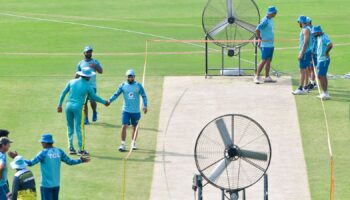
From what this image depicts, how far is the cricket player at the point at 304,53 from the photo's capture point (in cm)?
2894

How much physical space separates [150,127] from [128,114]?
180 cm

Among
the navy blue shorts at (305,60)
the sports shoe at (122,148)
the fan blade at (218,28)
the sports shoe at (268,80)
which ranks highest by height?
the fan blade at (218,28)

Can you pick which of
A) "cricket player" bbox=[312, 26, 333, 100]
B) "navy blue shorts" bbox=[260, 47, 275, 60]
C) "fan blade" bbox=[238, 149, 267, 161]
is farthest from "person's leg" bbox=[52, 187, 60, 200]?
"navy blue shorts" bbox=[260, 47, 275, 60]

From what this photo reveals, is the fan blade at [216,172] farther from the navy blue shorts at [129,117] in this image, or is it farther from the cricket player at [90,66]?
the cricket player at [90,66]

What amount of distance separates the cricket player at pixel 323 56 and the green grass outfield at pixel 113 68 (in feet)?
1.69

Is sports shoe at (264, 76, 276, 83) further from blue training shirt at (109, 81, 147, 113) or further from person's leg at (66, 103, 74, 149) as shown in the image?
person's leg at (66, 103, 74, 149)

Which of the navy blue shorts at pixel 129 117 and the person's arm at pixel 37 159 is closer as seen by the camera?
the person's arm at pixel 37 159

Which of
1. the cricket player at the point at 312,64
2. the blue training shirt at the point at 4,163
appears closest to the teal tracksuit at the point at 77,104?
the blue training shirt at the point at 4,163

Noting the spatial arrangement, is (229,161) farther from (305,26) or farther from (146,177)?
(305,26)

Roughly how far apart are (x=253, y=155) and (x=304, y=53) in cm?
1085

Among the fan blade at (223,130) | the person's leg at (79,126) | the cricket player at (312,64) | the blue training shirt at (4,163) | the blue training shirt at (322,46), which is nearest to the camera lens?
the fan blade at (223,130)

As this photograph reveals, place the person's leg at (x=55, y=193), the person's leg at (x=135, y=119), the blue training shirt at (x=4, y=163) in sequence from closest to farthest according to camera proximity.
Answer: the blue training shirt at (x=4, y=163) → the person's leg at (x=55, y=193) → the person's leg at (x=135, y=119)

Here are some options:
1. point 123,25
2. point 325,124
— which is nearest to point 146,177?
point 325,124

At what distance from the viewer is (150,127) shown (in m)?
27.0
